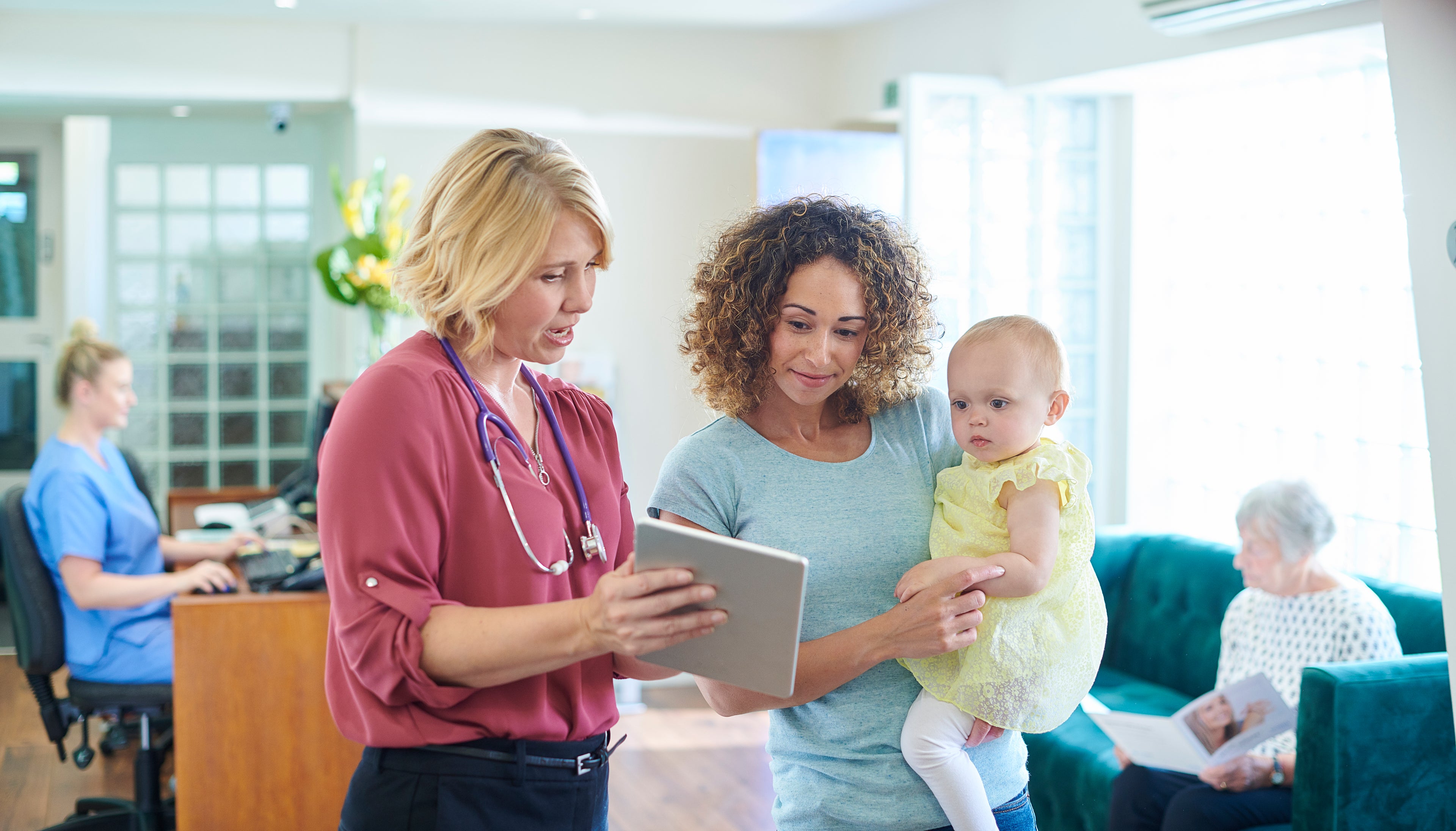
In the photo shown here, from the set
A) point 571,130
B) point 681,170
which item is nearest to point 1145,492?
point 681,170

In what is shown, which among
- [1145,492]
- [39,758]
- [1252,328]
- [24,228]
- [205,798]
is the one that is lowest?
[39,758]

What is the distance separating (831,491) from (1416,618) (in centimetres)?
228

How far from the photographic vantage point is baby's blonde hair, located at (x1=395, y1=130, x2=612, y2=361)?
122cm

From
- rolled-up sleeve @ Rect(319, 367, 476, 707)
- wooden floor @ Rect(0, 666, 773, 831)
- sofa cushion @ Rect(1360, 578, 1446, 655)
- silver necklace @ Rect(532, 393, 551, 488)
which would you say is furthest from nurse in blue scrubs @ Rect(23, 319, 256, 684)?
sofa cushion @ Rect(1360, 578, 1446, 655)

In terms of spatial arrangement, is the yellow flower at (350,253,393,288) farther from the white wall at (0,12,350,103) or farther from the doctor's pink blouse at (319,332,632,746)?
the doctor's pink blouse at (319,332,632,746)

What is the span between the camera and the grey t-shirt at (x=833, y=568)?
→ 4.52 feet

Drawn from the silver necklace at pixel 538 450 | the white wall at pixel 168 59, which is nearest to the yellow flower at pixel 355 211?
the white wall at pixel 168 59

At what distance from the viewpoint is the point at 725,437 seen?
1.42 metres

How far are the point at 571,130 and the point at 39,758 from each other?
11.1ft

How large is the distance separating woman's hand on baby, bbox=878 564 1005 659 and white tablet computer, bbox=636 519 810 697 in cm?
21

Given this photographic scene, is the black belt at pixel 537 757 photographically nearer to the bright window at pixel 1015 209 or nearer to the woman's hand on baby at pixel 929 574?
the woman's hand on baby at pixel 929 574

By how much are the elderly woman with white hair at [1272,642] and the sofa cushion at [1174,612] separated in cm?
39

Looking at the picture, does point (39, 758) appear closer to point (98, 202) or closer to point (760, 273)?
point (98, 202)

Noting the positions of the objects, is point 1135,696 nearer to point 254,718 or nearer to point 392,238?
point 254,718
